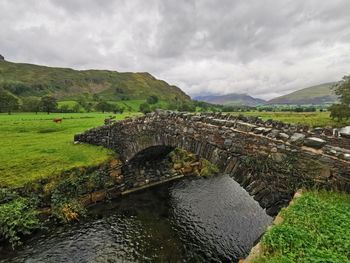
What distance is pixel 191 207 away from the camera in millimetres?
18562

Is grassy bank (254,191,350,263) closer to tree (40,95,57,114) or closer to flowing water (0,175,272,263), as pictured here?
flowing water (0,175,272,263)

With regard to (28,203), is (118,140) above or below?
above

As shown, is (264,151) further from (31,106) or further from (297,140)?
(31,106)

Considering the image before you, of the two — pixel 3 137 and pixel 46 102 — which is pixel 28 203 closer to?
pixel 3 137

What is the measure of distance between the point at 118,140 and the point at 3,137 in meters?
15.2

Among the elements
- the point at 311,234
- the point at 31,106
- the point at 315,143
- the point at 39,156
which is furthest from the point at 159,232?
the point at 31,106

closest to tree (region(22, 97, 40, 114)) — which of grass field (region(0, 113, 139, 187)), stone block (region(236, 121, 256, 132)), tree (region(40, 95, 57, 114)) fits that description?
tree (region(40, 95, 57, 114))

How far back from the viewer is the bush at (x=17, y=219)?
1336cm

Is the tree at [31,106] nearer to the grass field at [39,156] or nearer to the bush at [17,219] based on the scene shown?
the grass field at [39,156]

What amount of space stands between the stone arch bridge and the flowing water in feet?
14.8

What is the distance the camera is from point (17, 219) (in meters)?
14.0

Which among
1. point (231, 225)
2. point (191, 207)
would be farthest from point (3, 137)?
point (231, 225)

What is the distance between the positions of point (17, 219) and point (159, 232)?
8.00 meters

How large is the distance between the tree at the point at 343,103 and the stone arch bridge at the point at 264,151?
41.6m
